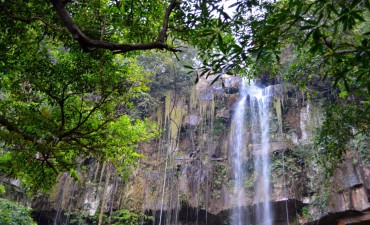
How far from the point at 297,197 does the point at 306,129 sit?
259cm

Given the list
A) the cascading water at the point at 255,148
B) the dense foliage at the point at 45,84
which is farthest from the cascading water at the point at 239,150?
the dense foliage at the point at 45,84

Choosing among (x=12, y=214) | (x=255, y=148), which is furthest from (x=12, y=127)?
(x=255, y=148)

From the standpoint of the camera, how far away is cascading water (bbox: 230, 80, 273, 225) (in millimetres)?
10953

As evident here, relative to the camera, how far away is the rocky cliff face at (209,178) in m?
10.4

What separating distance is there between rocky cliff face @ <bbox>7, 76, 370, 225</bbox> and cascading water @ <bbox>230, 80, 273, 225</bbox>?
0.19m

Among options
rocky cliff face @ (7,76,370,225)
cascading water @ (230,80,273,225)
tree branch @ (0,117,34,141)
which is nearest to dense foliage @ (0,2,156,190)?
tree branch @ (0,117,34,141)

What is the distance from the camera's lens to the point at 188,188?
1184 centimetres

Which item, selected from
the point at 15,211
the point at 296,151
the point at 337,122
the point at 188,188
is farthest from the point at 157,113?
the point at 337,122

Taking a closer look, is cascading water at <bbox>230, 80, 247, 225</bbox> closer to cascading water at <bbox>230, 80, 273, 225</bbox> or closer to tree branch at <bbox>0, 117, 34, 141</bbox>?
cascading water at <bbox>230, 80, 273, 225</bbox>

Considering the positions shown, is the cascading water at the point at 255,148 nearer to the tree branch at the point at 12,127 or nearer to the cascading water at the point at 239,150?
the cascading water at the point at 239,150

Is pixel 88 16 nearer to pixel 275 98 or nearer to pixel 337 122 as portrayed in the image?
pixel 337 122

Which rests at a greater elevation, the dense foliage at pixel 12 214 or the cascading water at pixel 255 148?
the cascading water at pixel 255 148

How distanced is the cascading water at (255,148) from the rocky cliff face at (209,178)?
19cm

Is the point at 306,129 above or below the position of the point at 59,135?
above
